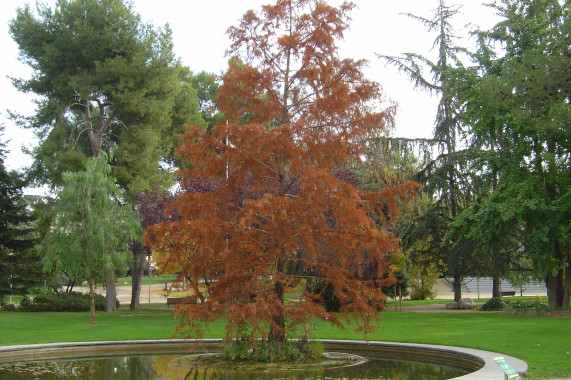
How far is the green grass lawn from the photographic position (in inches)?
493

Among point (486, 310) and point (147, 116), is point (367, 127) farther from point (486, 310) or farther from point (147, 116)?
point (147, 116)

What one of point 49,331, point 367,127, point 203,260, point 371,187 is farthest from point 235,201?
point 371,187

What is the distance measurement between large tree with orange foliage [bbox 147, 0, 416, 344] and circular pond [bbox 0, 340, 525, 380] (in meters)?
0.91

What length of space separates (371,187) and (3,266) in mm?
21672

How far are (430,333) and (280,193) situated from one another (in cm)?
745

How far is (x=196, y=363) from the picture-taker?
43.3 feet

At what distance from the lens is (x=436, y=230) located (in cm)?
3033

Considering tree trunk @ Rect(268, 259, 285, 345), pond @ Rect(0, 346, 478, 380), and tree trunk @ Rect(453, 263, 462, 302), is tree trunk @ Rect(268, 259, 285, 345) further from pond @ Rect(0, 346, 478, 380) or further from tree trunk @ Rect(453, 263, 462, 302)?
tree trunk @ Rect(453, 263, 462, 302)

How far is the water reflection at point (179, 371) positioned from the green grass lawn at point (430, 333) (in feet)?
6.54

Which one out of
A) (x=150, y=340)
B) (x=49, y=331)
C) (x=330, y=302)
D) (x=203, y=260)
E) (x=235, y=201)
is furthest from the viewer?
(x=330, y=302)

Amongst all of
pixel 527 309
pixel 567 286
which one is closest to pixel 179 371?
pixel 527 309

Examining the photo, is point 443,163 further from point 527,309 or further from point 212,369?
point 212,369

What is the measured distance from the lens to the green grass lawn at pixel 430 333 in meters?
12.5

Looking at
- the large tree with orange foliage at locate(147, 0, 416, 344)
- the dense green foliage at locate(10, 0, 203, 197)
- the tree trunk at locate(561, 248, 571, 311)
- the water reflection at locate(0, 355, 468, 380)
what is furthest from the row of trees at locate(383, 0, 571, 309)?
the dense green foliage at locate(10, 0, 203, 197)
